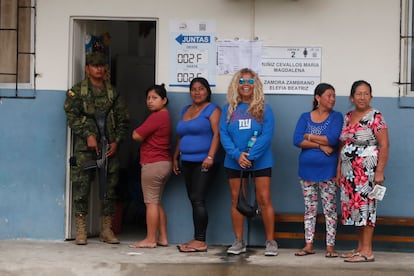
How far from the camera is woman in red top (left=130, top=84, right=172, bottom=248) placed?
8.13m

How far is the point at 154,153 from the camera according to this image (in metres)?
8.16

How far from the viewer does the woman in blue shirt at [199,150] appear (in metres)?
7.96

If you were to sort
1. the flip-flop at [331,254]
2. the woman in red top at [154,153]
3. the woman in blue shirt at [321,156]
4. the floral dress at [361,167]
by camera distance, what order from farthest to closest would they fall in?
the woman in red top at [154,153] < the flip-flop at [331,254] < the woman in blue shirt at [321,156] < the floral dress at [361,167]

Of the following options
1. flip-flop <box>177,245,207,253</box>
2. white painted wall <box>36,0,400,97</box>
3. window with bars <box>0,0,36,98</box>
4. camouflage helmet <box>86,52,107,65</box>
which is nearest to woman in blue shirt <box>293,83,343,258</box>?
white painted wall <box>36,0,400,97</box>

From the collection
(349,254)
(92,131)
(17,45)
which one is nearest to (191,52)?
(92,131)

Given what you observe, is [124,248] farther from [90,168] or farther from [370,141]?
[370,141]

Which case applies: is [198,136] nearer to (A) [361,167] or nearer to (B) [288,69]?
(B) [288,69]

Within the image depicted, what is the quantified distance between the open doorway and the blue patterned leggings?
2418 mm

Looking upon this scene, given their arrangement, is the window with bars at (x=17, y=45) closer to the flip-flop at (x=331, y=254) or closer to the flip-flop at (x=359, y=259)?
the flip-flop at (x=331, y=254)

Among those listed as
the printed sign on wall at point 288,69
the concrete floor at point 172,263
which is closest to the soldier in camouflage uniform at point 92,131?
the concrete floor at point 172,263

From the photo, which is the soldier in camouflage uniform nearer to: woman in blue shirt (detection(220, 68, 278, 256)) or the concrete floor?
the concrete floor

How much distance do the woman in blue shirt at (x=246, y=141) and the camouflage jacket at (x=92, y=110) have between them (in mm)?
1246

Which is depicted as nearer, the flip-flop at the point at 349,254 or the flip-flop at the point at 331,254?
the flip-flop at the point at 349,254

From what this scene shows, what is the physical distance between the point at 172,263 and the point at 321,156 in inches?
70.2
